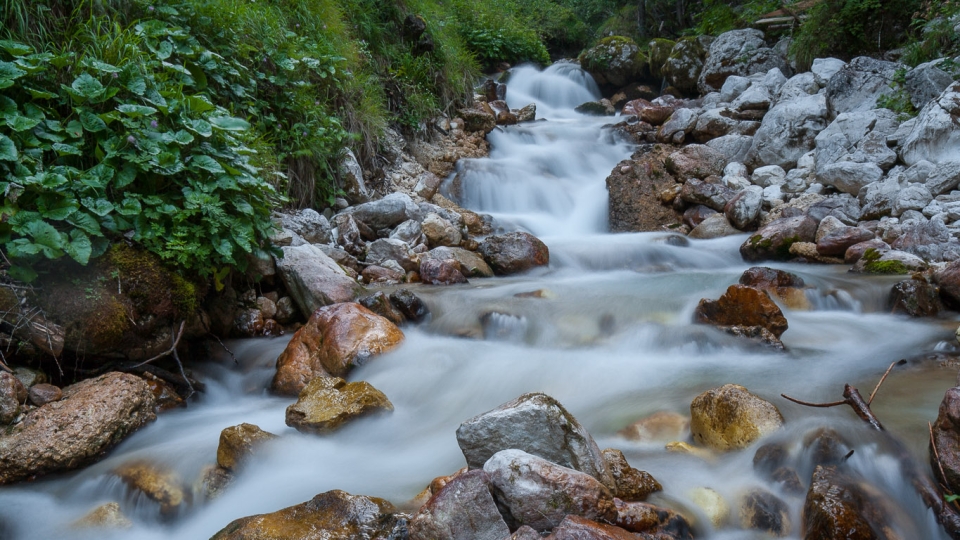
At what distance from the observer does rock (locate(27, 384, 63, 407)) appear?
288 cm

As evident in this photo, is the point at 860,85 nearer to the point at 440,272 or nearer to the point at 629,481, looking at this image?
the point at 440,272

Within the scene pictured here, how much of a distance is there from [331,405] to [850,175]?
22.6ft

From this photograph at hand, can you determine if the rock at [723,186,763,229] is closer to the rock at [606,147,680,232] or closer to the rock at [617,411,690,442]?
the rock at [606,147,680,232]

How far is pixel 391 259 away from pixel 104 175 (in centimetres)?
313

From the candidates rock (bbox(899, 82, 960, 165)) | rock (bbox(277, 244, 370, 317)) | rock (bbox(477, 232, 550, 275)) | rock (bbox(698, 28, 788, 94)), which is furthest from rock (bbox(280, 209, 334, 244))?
rock (bbox(698, 28, 788, 94))

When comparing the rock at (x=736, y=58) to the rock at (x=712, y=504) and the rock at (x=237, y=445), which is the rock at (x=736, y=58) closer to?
the rock at (x=712, y=504)

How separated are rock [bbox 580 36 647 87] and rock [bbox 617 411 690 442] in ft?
44.1

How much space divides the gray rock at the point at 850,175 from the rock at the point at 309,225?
20.5 feet

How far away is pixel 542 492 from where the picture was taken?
198 centimetres

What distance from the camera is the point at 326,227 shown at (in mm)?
5816

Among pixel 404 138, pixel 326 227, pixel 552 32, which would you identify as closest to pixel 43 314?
pixel 326 227

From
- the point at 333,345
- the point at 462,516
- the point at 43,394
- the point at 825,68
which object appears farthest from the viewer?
the point at 825,68

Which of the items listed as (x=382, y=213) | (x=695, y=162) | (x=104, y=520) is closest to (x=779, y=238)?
(x=695, y=162)

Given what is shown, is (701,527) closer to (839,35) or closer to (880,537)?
(880,537)
